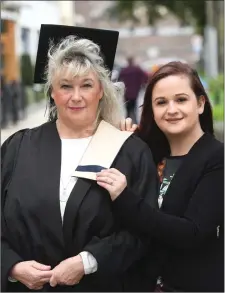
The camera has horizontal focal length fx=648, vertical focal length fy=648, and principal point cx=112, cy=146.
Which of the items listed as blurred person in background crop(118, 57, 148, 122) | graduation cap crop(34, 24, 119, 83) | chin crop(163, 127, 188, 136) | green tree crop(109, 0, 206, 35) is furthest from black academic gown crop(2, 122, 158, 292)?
green tree crop(109, 0, 206, 35)

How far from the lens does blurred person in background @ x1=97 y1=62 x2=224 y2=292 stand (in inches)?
102

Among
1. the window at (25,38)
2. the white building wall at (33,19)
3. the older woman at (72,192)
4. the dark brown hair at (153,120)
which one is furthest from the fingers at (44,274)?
the window at (25,38)

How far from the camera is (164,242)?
2652 mm

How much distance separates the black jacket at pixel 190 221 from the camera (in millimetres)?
2590

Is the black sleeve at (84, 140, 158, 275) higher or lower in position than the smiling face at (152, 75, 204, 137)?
lower

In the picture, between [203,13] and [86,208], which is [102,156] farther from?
[203,13]

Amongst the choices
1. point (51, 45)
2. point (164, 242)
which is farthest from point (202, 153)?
point (51, 45)

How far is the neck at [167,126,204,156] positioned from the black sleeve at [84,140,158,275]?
0.18 meters

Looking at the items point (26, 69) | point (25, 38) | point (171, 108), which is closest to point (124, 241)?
point (171, 108)

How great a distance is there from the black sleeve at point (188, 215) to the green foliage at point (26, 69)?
69.9 ft

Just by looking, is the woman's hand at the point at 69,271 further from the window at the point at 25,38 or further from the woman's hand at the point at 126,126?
the window at the point at 25,38

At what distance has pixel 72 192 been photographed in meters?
2.60

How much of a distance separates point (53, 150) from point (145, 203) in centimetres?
45

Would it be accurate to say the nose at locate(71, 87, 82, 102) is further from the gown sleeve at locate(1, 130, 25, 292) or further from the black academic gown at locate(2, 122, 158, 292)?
the gown sleeve at locate(1, 130, 25, 292)
